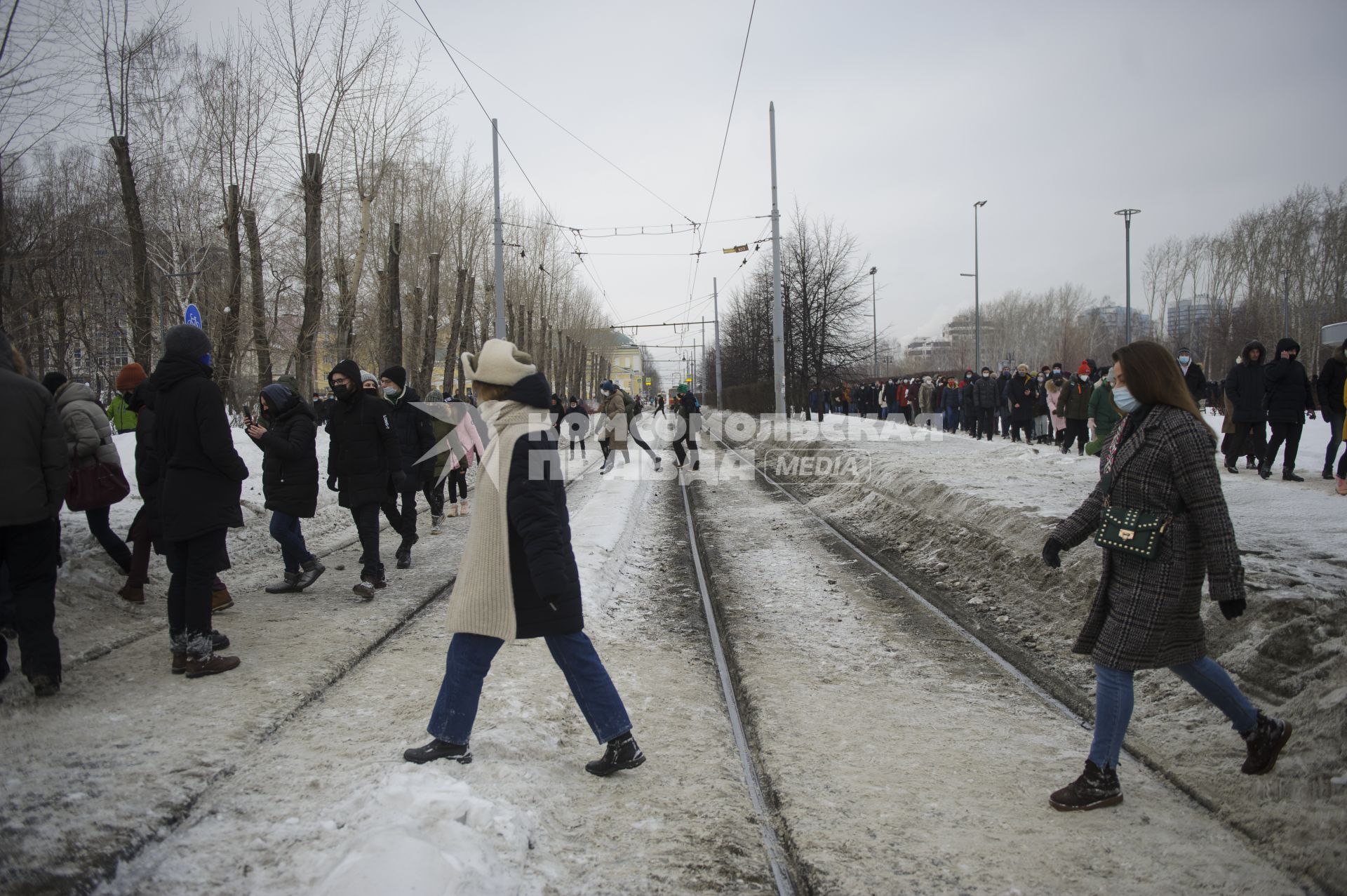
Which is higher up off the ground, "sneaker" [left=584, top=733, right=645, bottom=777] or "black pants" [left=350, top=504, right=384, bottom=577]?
"black pants" [left=350, top=504, right=384, bottom=577]

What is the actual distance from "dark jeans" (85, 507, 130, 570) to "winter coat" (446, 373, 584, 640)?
450 centimetres

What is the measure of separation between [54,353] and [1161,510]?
3863 centimetres

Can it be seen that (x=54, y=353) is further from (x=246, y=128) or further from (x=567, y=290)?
(x=567, y=290)

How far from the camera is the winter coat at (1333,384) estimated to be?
9.32 m

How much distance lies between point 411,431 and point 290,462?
2.64 metres

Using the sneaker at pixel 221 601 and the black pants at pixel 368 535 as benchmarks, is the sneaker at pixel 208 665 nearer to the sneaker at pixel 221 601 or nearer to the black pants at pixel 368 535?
the sneaker at pixel 221 601

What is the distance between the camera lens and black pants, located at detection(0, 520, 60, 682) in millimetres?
4312

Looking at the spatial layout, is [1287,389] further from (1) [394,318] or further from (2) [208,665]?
(1) [394,318]

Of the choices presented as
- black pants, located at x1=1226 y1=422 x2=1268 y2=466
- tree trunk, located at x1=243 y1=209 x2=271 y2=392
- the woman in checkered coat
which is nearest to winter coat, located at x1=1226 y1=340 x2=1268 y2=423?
black pants, located at x1=1226 y1=422 x2=1268 y2=466

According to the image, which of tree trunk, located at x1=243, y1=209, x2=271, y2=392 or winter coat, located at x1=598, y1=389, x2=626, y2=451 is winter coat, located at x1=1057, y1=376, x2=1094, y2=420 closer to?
winter coat, located at x1=598, y1=389, x2=626, y2=451

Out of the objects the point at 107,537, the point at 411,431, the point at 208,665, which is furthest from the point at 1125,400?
the point at 411,431

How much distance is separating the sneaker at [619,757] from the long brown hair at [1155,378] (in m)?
2.54

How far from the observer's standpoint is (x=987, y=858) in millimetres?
3080

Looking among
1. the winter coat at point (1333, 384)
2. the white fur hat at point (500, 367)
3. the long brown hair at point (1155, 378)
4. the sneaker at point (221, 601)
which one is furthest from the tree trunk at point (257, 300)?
the long brown hair at point (1155, 378)
